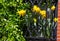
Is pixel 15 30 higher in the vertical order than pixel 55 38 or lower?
higher

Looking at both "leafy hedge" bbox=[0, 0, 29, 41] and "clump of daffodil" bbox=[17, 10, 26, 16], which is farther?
"clump of daffodil" bbox=[17, 10, 26, 16]

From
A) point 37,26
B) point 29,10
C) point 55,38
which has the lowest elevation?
point 55,38

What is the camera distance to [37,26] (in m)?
4.15

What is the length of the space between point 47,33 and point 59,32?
1.17ft


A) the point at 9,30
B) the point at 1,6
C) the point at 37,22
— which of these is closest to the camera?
the point at 9,30

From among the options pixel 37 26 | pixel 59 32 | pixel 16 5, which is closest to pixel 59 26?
pixel 59 32

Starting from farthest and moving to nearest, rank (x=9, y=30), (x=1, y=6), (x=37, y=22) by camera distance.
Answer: (x=37, y=22)
(x=1, y=6)
(x=9, y=30)

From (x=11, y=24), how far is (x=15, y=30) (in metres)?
0.12

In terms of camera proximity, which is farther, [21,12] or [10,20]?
[21,12]

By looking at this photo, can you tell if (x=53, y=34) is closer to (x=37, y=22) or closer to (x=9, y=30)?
(x=37, y=22)

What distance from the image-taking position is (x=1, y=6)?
3.87 m

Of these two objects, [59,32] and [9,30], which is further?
[59,32]

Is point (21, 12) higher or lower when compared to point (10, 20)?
higher

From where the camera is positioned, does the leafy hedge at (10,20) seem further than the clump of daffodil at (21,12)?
No
